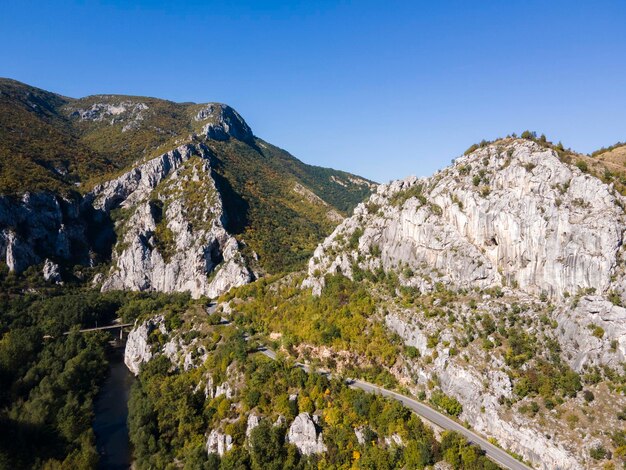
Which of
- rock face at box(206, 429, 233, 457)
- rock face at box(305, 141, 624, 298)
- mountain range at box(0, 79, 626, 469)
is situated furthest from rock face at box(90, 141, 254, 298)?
rock face at box(206, 429, 233, 457)

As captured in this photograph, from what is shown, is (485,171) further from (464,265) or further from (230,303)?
(230,303)

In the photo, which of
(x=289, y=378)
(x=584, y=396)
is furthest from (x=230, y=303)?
(x=584, y=396)

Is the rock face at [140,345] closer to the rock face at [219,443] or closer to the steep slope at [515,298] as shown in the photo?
the rock face at [219,443]

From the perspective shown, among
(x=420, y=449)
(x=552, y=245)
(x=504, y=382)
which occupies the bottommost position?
(x=420, y=449)

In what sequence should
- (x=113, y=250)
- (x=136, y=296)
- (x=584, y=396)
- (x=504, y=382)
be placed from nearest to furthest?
(x=584, y=396) → (x=504, y=382) → (x=136, y=296) → (x=113, y=250)

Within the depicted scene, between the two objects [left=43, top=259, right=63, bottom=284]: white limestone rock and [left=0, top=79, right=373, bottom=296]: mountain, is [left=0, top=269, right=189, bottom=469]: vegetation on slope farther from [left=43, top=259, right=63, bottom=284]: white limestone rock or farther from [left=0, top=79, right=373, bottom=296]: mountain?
[left=0, top=79, right=373, bottom=296]: mountain

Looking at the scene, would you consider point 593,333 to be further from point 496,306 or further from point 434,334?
point 434,334
